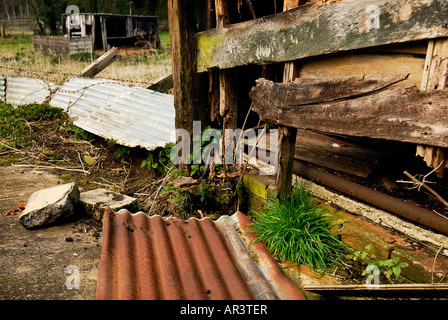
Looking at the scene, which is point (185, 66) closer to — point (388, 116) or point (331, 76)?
point (331, 76)

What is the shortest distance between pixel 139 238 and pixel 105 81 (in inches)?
222

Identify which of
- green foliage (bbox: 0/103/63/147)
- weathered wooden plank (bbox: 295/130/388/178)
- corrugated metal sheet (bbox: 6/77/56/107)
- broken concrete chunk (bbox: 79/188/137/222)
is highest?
corrugated metal sheet (bbox: 6/77/56/107)

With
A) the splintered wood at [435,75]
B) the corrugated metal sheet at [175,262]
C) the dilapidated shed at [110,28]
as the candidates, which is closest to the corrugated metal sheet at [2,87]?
the corrugated metal sheet at [175,262]

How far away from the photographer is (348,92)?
2.23m

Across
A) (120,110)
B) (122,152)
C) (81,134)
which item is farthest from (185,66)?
(81,134)

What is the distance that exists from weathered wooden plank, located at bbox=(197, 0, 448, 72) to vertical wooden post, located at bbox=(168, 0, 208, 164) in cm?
36

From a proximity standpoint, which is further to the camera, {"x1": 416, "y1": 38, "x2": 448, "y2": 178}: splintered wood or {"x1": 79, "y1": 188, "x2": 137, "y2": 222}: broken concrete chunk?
{"x1": 79, "y1": 188, "x2": 137, "y2": 222}: broken concrete chunk

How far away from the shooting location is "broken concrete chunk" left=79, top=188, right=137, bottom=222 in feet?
11.9

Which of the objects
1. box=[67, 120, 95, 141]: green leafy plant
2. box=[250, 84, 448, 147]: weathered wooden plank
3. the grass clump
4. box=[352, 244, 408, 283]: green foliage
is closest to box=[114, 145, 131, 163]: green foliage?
box=[67, 120, 95, 141]: green leafy plant

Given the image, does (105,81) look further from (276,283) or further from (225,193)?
(276,283)

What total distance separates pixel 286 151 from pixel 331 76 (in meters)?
0.77

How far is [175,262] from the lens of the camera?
8.68 ft

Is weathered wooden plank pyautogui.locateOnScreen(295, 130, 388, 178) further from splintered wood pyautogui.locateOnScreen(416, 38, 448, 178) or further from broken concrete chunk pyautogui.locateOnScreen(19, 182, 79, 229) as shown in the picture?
broken concrete chunk pyautogui.locateOnScreen(19, 182, 79, 229)

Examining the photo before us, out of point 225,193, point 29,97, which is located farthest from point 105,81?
point 225,193
